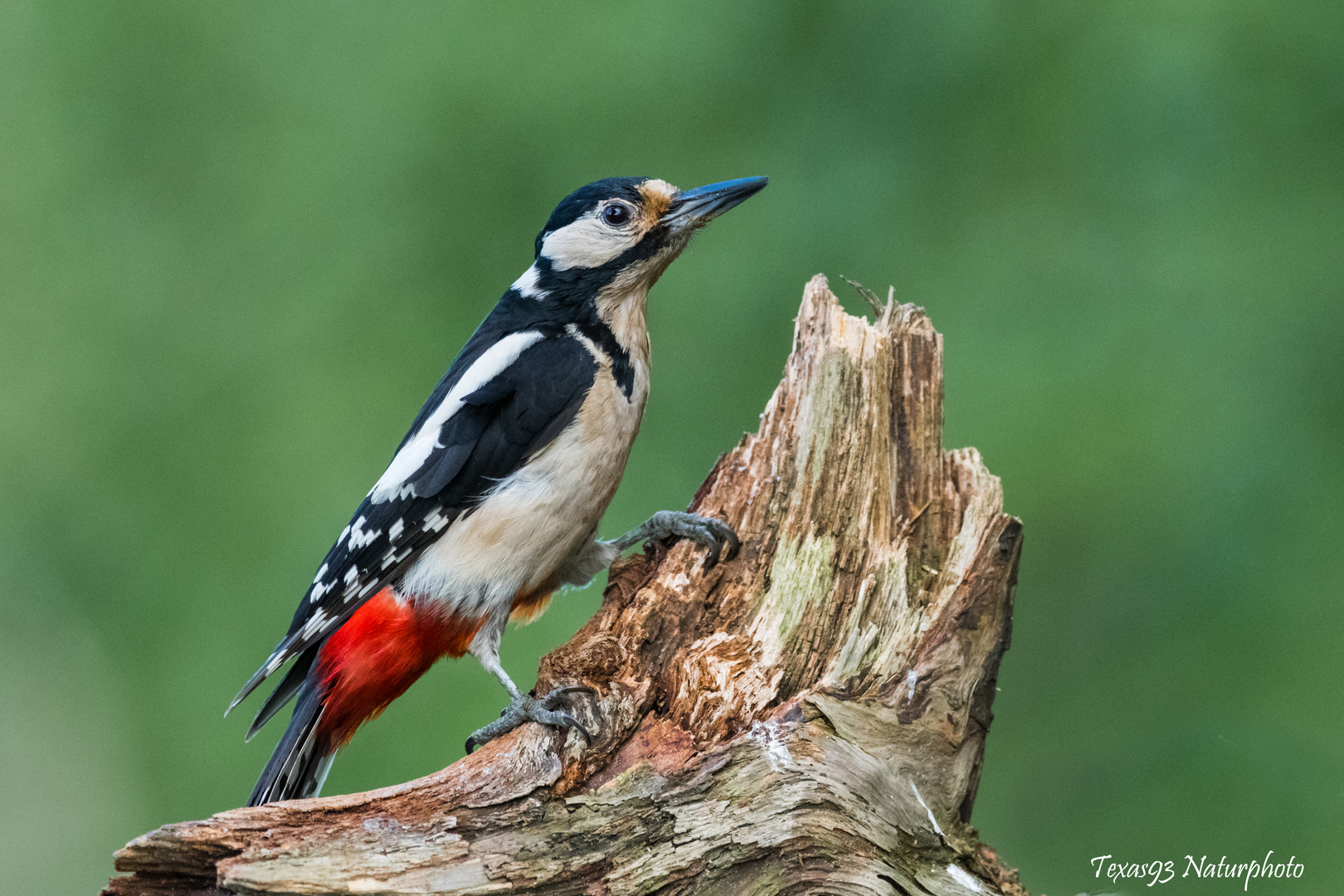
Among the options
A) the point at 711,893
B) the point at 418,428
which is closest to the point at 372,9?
the point at 418,428

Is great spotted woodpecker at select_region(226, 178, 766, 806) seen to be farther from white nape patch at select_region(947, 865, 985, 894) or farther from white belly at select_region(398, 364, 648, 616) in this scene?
white nape patch at select_region(947, 865, 985, 894)

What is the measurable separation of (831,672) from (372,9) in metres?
3.09

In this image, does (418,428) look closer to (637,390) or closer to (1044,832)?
(637,390)

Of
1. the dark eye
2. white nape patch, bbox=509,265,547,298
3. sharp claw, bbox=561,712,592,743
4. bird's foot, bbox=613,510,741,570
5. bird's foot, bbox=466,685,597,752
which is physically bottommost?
sharp claw, bbox=561,712,592,743

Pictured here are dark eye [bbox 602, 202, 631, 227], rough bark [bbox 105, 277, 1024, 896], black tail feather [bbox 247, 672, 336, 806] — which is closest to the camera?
rough bark [bbox 105, 277, 1024, 896]

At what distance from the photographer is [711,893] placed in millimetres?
1761

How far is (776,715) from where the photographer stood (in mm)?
1892

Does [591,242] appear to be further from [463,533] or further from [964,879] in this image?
[964,879]

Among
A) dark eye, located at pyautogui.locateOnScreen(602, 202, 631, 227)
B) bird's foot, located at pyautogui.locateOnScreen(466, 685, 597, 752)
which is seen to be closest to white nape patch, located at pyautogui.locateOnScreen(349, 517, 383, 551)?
bird's foot, located at pyautogui.locateOnScreen(466, 685, 597, 752)

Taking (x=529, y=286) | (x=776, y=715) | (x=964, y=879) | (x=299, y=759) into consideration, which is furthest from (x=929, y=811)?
(x=529, y=286)

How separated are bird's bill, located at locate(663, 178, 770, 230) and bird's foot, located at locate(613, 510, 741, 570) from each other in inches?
27.1

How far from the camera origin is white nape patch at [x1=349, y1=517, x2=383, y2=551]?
2389 mm

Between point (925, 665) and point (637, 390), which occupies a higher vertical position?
point (637, 390)

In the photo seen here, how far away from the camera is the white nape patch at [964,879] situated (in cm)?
188
